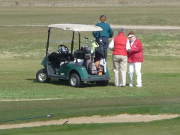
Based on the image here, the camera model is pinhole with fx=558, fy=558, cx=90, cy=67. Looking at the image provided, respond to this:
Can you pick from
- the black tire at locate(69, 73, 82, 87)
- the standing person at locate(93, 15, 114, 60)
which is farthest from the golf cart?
the standing person at locate(93, 15, 114, 60)

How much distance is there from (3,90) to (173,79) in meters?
6.11

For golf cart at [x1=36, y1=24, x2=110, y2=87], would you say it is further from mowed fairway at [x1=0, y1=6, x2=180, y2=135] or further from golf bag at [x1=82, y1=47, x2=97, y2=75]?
mowed fairway at [x1=0, y1=6, x2=180, y2=135]

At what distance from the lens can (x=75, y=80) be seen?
55.9 ft

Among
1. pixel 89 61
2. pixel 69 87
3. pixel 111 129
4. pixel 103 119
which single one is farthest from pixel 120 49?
pixel 111 129

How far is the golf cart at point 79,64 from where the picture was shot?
55.1ft

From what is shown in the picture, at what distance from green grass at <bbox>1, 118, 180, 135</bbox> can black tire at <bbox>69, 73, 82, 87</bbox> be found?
640cm

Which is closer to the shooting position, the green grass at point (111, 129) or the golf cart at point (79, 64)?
the green grass at point (111, 129)

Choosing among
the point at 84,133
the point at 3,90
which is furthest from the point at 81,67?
the point at 84,133

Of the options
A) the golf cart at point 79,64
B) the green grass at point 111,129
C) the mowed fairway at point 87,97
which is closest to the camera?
the green grass at point 111,129

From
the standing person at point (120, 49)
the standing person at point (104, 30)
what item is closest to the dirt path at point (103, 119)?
the standing person at point (120, 49)

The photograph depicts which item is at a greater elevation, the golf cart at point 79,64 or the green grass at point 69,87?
the golf cart at point 79,64

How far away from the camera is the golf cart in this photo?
55.1ft

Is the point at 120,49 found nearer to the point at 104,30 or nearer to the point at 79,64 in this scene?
the point at 79,64

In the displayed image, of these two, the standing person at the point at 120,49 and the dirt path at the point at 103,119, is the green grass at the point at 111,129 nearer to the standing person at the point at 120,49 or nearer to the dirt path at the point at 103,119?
the dirt path at the point at 103,119
